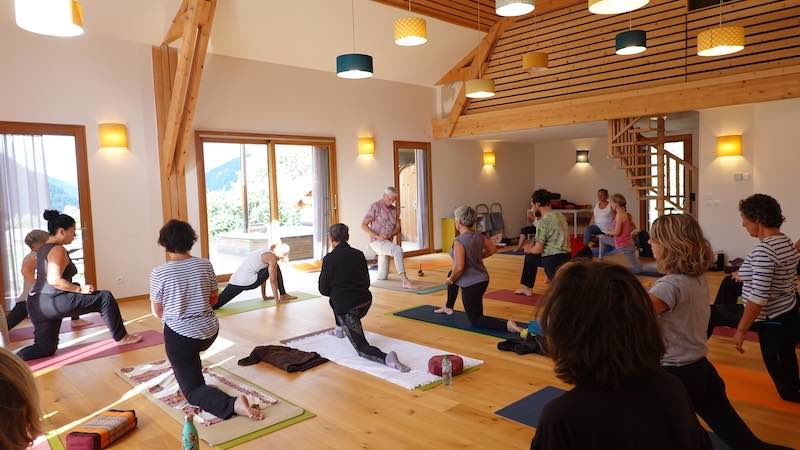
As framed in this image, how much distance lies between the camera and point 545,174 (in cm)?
1252

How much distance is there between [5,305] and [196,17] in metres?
3.59

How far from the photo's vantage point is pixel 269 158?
8016mm

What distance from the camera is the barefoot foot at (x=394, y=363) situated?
3.93 metres

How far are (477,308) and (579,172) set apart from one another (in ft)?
26.0

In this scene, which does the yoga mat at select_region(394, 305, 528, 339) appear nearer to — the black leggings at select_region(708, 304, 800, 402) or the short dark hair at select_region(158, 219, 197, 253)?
the black leggings at select_region(708, 304, 800, 402)

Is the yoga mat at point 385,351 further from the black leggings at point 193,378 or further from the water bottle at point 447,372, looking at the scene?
the black leggings at point 193,378

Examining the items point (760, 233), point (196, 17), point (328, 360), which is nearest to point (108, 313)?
point (328, 360)

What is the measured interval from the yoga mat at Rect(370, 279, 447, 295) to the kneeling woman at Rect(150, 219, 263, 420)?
373cm

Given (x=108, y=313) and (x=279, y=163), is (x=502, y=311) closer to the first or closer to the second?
(x=108, y=313)

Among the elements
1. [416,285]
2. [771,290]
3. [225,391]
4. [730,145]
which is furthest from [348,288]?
[730,145]

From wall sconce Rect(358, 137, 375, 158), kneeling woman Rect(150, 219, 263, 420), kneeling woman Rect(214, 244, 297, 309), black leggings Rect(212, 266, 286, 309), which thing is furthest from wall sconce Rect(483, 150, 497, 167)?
kneeling woman Rect(150, 219, 263, 420)

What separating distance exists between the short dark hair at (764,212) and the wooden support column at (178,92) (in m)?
5.24

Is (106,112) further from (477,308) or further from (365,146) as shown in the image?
(477,308)

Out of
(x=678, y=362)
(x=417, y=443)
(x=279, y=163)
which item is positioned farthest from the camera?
(x=279, y=163)
